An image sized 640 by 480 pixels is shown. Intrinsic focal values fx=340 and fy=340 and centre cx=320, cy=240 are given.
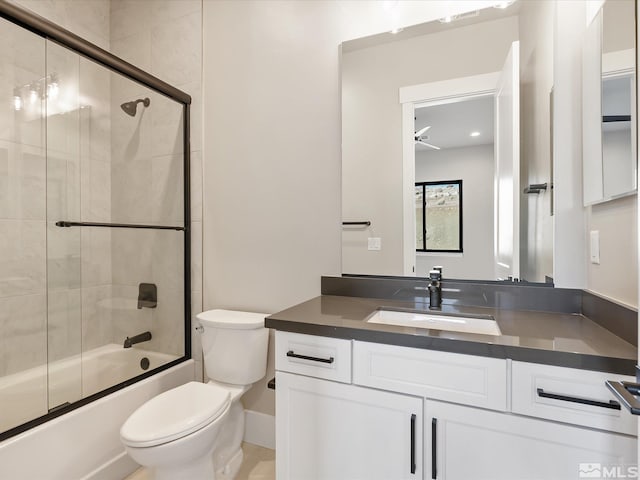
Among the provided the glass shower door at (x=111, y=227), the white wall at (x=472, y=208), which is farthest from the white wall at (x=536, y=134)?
the glass shower door at (x=111, y=227)

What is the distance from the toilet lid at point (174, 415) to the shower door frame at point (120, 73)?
1.23 ft

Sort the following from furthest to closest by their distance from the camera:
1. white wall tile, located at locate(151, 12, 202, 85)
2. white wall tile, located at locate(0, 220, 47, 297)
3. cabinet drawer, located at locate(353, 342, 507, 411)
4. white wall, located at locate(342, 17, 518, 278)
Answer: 1. white wall tile, located at locate(151, 12, 202, 85)
2. white wall tile, located at locate(0, 220, 47, 297)
3. white wall, located at locate(342, 17, 518, 278)
4. cabinet drawer, located at locate(353, 342, 507, 411)

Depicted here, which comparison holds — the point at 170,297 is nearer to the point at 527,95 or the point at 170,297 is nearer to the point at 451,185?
the point at 451,185

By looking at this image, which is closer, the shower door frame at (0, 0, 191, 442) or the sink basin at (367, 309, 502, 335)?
the sink basin at (367, 309, 502, 335)

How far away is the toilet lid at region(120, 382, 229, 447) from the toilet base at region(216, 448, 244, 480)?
43 cm

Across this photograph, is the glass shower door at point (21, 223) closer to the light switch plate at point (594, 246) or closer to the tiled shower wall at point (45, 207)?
the tiled shower wall at point (45, 207)

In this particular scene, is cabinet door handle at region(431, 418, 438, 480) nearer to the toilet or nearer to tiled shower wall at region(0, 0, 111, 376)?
the toilet

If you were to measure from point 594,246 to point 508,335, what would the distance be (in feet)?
1.69

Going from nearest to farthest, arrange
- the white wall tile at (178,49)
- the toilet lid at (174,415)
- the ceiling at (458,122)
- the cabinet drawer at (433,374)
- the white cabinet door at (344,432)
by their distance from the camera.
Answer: the cabinet drawer at (433,374) < the white cabinet door at (344,432) < the toilet lid at (174,415) < the ceiling at (458,122) < the white wall tile at (178,49)

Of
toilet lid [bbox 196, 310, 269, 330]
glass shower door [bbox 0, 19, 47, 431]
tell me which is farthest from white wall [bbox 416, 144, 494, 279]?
glass shower door [bbox 0, 19, 47, 431]

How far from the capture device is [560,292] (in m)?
1.31

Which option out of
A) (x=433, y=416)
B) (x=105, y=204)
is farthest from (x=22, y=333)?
(x=433, y=416)

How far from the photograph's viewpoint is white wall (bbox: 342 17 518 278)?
1.59 metres

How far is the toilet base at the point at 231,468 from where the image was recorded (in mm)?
1661
